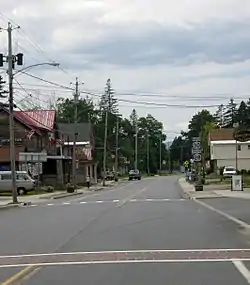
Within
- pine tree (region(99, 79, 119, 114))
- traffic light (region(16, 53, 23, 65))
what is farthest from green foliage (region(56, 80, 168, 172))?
traffic light (region(16, 53, 23, 65))

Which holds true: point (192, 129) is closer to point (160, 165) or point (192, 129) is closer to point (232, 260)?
point (160, 165)

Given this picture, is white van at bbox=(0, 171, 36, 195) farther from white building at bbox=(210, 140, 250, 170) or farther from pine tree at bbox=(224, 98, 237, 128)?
pine tree at bbox=(224, 98, 237, 128)

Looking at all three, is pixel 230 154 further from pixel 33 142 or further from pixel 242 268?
pixel 242 268

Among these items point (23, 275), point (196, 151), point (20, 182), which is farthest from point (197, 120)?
point (23, 275)

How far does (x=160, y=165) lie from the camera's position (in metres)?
188

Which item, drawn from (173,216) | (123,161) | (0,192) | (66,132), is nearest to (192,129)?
(123,161)

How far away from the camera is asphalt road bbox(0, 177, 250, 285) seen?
1128 cm

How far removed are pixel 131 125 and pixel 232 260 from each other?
17321 cm

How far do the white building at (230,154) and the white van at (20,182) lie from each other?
54.3 meters

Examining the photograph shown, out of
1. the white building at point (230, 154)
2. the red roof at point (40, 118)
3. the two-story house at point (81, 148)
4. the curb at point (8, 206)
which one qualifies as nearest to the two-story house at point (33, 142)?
the red roof at point (40, 118)

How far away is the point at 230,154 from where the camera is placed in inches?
4227

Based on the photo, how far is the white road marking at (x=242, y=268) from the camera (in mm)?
11106

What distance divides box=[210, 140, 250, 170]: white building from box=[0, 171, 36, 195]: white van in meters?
54.3

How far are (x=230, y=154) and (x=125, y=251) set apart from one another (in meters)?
93.9
